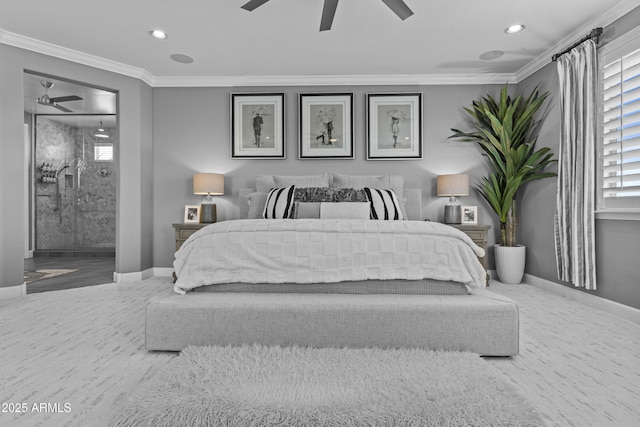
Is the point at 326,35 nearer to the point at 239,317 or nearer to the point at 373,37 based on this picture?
the point at 373,37

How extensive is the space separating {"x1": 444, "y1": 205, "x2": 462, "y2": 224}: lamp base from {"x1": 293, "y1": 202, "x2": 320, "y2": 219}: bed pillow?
1689mm

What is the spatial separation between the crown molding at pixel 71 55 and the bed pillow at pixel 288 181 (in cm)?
196

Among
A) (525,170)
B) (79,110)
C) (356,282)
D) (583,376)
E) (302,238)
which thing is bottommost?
(583,376)

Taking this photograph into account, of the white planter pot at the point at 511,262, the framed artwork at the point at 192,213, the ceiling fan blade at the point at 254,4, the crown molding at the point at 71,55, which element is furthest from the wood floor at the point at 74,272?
the white planter pot at the point at 511,262

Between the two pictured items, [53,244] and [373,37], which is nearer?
[373,37]

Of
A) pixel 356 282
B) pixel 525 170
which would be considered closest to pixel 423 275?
pixel 356 282

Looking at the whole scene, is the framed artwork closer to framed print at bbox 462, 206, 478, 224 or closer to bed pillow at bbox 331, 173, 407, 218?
bed pillow at bbox 331, 173, 407, 218

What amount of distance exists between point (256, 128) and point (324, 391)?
11.9ft

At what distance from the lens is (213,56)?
3.76 meters

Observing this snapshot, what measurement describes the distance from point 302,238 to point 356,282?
0.42 metres

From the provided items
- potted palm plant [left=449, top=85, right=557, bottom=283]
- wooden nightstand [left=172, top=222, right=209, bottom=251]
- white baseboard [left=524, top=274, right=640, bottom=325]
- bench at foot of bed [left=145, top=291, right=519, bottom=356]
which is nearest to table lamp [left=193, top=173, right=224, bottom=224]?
wooden nightstand [left=172, top=222, right=209, bottom=251]

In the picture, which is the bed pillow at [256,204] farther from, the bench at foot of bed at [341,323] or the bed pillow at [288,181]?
the bench at foot of bed at [341,323]

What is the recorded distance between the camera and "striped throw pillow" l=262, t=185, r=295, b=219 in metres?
3.39

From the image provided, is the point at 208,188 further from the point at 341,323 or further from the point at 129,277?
the point at 341,323
